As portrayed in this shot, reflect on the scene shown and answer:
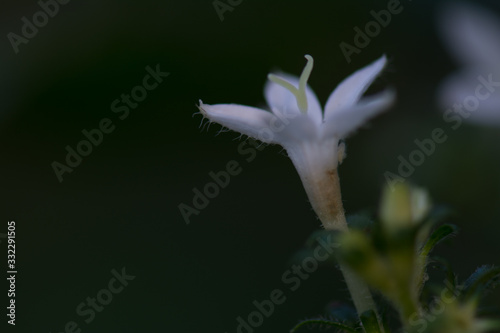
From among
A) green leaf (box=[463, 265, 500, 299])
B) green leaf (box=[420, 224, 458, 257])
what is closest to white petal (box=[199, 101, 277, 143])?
green leaf (box=[420, 224, 458, 257])

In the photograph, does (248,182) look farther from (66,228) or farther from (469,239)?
(469,239)

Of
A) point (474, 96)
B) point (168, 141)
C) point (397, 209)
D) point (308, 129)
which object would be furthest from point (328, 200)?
point (168, 141)

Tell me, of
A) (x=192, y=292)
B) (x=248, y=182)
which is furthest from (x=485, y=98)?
(x=248, y=182)

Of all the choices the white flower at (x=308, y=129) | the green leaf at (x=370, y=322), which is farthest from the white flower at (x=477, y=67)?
the green leaf at (x=370, y=322)

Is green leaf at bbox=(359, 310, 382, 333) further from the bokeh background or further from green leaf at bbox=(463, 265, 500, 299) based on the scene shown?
the bokeh background

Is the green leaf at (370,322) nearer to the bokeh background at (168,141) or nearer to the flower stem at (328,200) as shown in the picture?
the flower stem at (328,200)

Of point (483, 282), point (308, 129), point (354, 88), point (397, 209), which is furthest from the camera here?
point (354, 88)

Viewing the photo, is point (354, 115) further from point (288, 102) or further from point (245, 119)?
point (288, 102)
